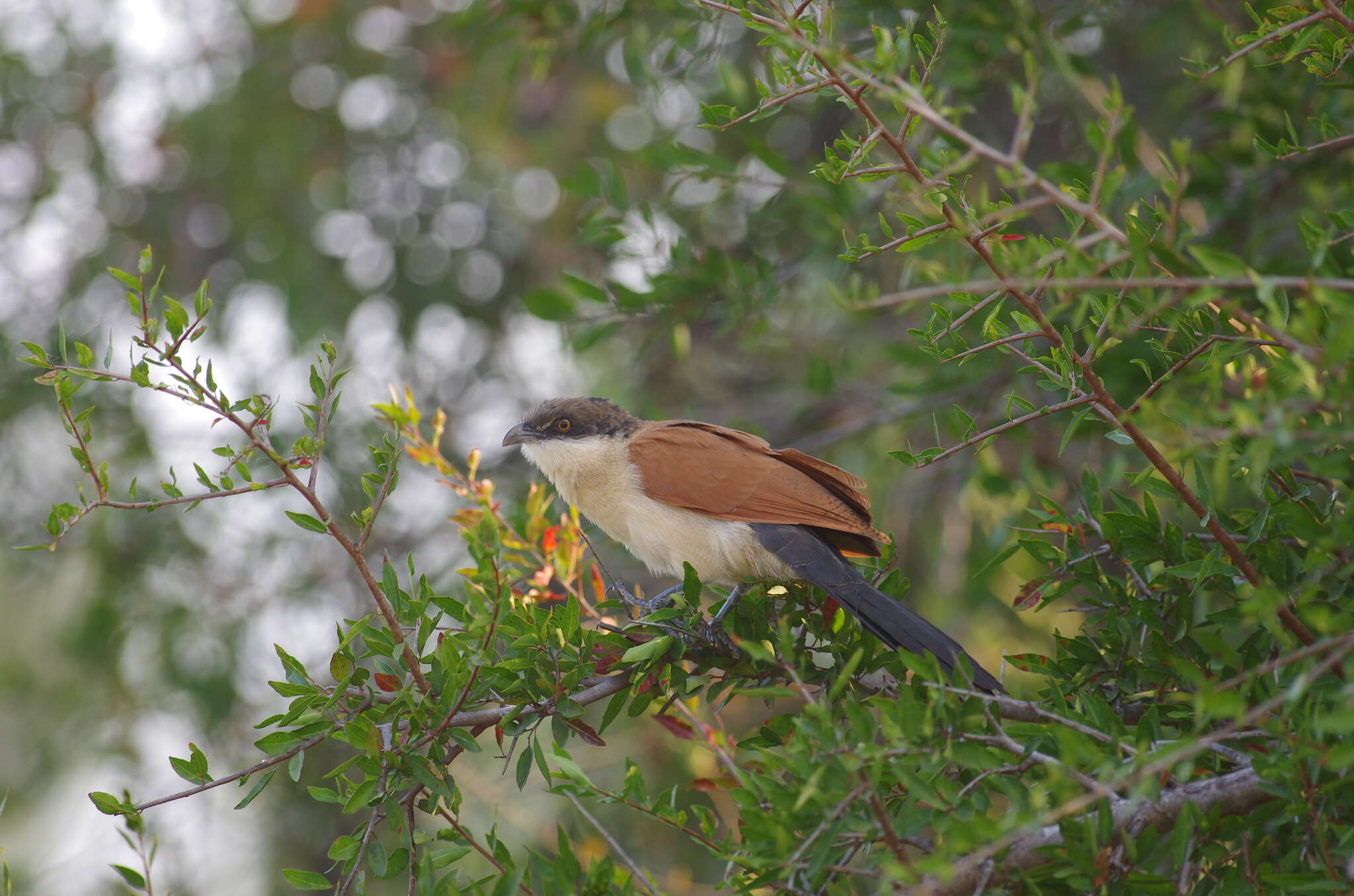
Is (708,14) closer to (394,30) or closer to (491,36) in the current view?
(491,36)

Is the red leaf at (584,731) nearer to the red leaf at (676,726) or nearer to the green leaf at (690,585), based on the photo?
the red leaf at (676,726)

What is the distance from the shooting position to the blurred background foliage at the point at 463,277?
171 inches

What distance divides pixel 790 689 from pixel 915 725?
231 millimetres

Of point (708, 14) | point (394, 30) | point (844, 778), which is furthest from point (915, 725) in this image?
point (394, 30)

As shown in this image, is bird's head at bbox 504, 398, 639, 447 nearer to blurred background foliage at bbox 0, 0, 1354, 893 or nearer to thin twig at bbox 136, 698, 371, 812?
blurred background foliage at bbox 0, 0, 1354, 893

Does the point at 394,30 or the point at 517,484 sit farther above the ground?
the point at 394,30

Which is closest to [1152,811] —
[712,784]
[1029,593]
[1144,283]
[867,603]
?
[1029,593]

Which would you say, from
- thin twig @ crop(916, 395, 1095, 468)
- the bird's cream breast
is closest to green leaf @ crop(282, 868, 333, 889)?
the bird's cream breast

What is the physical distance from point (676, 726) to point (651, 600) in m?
0.62

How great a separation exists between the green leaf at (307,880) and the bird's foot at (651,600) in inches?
43.4

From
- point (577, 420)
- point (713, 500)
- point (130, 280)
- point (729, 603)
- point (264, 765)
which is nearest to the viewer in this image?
point (130, 280)

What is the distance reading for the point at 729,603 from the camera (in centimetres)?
293

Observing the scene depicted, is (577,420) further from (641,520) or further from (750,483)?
(750,483)

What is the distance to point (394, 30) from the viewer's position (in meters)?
6.99
